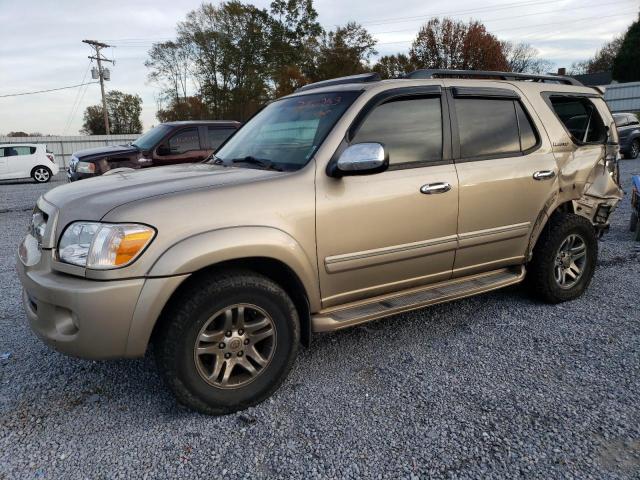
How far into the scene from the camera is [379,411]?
103 inches

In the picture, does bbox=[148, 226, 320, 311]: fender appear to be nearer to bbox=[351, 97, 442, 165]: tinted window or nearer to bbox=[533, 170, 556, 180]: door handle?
bbox=[351, 97, 442, 165]: tinted window

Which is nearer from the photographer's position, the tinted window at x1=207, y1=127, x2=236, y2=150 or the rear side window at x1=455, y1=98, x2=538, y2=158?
the rear side window at x1=455, y1=98, x2=538, y2=158

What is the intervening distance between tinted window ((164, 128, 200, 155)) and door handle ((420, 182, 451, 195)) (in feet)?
23.9

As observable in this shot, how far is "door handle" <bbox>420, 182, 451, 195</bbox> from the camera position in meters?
3.13

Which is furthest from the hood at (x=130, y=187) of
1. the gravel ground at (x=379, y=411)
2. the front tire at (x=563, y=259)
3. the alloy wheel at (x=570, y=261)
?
the alloy wheel at (x=570, y=261)

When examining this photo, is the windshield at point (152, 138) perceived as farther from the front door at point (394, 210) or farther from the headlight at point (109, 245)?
the headlight at point (109, 245)

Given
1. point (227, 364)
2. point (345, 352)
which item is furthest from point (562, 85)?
point (227, 364)

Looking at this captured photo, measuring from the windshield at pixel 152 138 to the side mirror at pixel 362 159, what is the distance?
24.5 feet

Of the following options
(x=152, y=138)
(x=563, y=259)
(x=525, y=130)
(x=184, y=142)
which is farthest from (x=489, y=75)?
(x=152, y=138)

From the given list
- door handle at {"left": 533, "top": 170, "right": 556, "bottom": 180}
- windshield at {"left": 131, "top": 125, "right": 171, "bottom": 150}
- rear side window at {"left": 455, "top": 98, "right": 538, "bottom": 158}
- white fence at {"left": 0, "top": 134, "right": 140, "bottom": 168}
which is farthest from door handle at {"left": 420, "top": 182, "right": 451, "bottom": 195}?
white fence at {"left": 0, "top": 134, "right": 140, "bottom": 168}

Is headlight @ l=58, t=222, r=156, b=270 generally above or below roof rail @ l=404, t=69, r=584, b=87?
below

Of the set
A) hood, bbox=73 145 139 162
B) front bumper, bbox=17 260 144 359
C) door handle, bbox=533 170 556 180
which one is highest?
hood, bbox=73 145 139 162

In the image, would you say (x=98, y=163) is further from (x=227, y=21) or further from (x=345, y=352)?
(x=227, y=21)

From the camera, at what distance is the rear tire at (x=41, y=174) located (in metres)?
18.2
